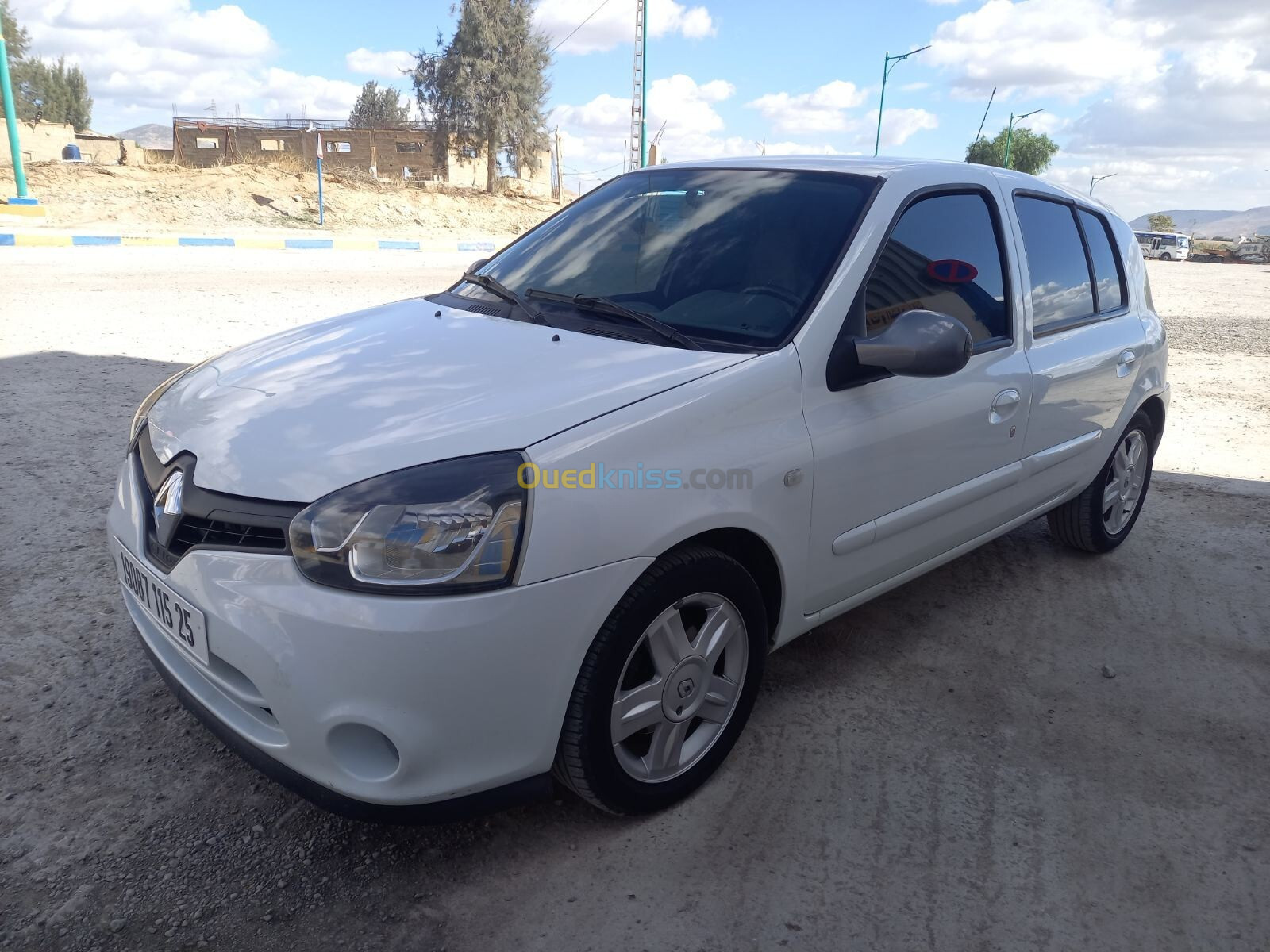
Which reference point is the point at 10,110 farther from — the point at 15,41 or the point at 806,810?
the point at 15,41

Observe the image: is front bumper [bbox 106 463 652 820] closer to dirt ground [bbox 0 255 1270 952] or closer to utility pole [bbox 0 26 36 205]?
dirt ground [bbox 0 255 1270 952]

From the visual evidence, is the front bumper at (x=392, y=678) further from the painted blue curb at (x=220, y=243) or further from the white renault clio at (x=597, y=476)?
the painted blue curb at (x=220, y=243)

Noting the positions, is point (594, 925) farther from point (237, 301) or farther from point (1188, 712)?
point (237, 301)


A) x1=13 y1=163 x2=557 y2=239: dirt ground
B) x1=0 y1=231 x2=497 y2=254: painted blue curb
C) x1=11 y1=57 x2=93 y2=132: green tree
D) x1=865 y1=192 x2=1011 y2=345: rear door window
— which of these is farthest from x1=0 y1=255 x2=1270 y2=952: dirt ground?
x1=11 y1=57 x2=93 y2=132: green tree

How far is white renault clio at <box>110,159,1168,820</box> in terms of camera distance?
188cm

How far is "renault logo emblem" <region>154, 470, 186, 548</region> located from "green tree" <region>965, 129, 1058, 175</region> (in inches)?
3058

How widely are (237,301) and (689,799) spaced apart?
9.00 meters

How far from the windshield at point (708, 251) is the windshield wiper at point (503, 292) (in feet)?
0.10

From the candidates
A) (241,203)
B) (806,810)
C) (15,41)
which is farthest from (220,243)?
(15,41)

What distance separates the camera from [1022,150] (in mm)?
72438

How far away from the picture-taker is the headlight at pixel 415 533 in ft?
6.10

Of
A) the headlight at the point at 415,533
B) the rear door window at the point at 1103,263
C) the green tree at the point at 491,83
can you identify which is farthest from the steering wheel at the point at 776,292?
the green tree at the point at 491,83

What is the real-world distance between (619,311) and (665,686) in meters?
1.10

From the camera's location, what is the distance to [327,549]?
73.8 inches
